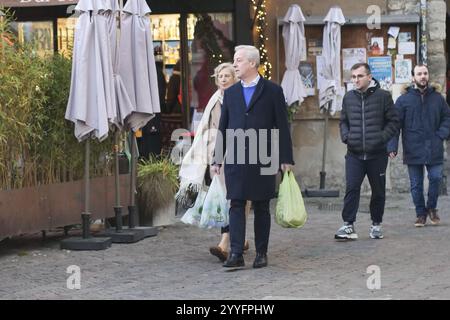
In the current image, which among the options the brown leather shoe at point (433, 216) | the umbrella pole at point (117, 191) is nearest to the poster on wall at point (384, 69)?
the brown leather shoe at point (433, 216)

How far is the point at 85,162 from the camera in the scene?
927 cm

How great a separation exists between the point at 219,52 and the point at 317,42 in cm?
144

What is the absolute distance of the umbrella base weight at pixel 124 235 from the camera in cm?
960

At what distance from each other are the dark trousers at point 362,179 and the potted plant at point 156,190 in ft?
6.96

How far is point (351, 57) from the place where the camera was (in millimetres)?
13578

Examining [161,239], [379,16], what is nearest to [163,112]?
[379,16]

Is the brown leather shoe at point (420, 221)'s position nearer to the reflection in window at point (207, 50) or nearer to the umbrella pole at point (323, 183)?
the umbrella pole at point (323, 183)

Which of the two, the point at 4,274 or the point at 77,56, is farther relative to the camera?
the point at 77,56

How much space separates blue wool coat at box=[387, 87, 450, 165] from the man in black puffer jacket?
36.1 inches

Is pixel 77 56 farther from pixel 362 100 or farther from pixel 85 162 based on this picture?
pixel 362 100

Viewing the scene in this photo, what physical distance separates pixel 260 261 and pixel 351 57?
6.24 m

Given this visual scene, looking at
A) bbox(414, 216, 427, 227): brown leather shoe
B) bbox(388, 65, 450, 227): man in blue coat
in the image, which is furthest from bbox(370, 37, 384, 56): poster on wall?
bbox(414, 216, 427, 227): brown leather shoe

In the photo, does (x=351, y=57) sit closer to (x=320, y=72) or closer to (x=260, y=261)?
(x=320, y=72)
